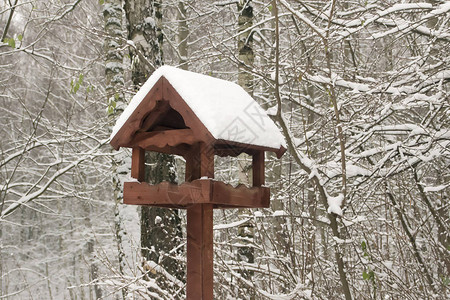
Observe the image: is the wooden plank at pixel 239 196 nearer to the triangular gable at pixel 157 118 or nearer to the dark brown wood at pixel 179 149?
the triangular gable at pixel 157 118

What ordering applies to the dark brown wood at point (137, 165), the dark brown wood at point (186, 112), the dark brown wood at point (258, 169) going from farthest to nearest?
the dark brown wood at point (258, 169), the dark brown wood at point (137, 165), the dark brown wood at point (186, 112)

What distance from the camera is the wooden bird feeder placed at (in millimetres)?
2361

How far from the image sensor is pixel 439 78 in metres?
4.29

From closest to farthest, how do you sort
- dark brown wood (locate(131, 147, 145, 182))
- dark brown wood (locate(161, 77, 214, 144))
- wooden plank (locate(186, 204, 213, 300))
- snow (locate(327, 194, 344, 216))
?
1. dark brown wood (locate(161, 77, 214, 144))
2. wooden plank (locate(186, 204, 213, 300))
3. dark brown wood (locate(131, 147, 145, 182))
4. snow (locate(327, 194, 344, 216))

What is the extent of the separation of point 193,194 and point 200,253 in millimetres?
311

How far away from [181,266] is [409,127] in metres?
2.41

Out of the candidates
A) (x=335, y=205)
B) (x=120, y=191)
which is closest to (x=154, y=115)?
(x=335, y=205)

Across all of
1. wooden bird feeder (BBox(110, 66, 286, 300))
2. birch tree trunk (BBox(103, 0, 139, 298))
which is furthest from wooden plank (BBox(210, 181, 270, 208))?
birch tree trunk (BBox(103, 0, 139, 298))

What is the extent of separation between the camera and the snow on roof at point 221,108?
7.64 feet

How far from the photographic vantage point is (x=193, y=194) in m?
2.42

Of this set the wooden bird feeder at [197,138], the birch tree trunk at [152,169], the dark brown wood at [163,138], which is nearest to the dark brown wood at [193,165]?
the wooden bird feeder at [197,138]

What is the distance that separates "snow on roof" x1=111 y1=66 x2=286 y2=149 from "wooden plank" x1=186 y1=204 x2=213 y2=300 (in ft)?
1.41

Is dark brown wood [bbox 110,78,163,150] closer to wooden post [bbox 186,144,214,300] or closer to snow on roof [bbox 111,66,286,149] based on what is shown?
snow on roof [bbox 111,66,286,149]

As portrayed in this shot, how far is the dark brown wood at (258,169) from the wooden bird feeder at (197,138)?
99 mm
